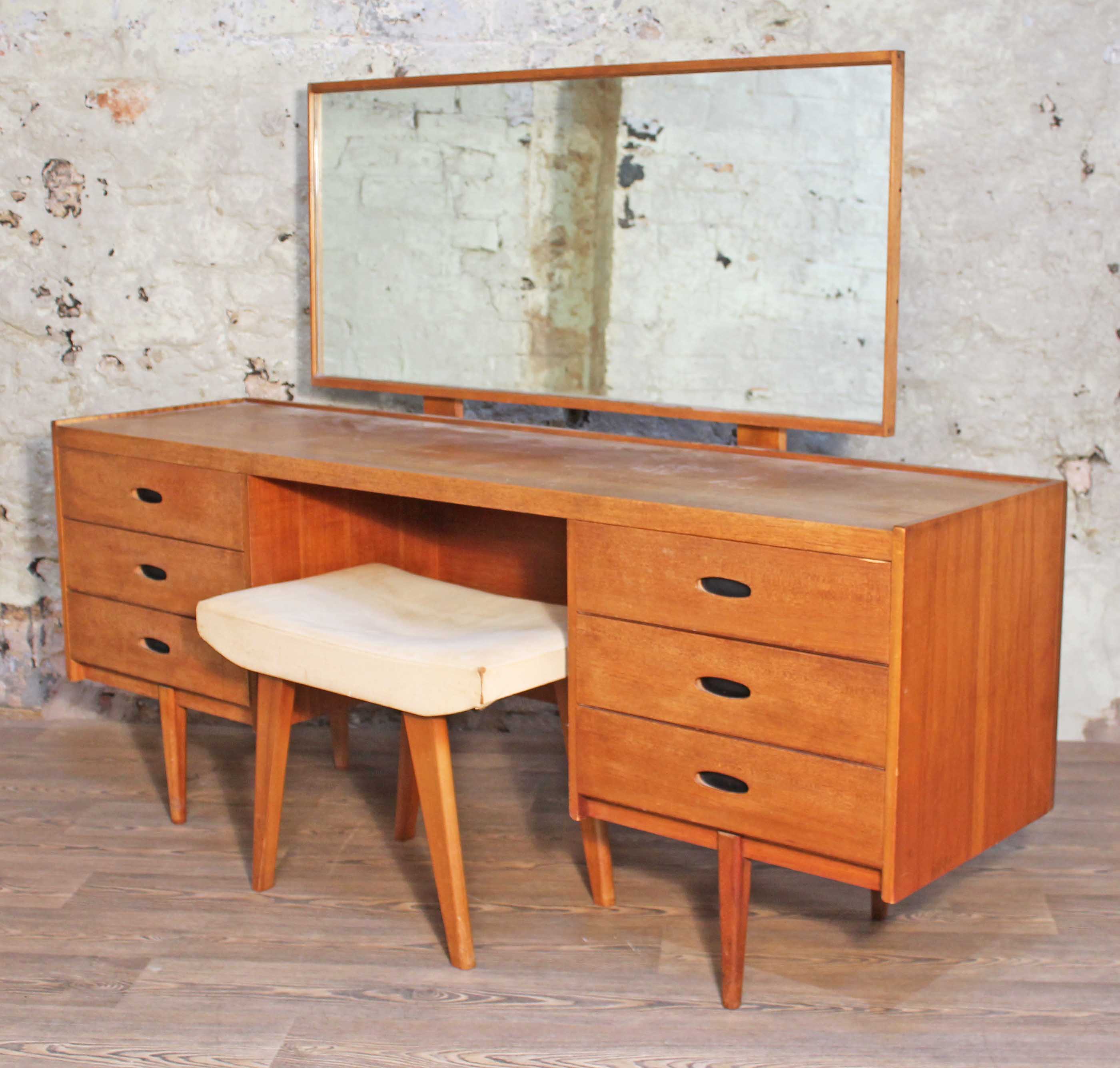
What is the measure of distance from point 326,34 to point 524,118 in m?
0.54

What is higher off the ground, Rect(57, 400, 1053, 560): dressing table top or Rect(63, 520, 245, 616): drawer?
Rect(57, 400, 1053, 560): dressing table top

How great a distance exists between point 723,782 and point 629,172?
3.44 ft

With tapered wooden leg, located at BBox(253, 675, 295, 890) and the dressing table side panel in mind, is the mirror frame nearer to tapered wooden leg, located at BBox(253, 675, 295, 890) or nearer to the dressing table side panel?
the dressing table side panel

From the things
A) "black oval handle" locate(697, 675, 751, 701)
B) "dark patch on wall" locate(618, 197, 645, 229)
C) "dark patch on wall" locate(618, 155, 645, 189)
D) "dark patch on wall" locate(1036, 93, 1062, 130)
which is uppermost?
"dark patch on wall" locate(1036, 93, 1062, 130)

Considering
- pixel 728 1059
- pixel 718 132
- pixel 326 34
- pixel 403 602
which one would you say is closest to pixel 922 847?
pixel 728 1059

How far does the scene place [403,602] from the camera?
2051 millimetres

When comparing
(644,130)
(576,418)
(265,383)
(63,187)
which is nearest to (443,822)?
(576,418)

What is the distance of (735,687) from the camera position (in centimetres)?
164

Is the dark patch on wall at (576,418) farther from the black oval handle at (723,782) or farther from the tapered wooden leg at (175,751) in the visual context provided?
the black oval handle at (723,782)

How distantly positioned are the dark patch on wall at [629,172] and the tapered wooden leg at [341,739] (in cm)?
107

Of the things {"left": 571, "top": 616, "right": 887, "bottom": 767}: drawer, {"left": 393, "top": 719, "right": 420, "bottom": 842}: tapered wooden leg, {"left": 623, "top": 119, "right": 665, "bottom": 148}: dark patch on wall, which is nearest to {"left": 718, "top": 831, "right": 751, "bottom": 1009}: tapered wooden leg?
{"left": 571, "top": 616, "right": 887, "bottom": 767}: drawer

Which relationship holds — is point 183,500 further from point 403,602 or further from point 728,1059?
point 728,1059

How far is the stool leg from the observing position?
1.80 meters

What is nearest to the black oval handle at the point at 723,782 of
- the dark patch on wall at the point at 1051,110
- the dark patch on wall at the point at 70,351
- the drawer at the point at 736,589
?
the drawer at the point at 736,589
